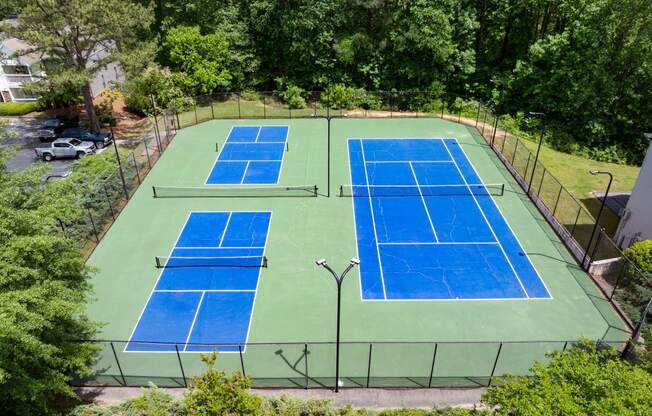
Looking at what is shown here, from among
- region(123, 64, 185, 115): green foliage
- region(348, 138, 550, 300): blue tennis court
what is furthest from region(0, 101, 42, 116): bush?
region(348, 138, 550, 300): blue tennis court

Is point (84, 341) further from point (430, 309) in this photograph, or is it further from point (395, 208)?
point (395, 208)

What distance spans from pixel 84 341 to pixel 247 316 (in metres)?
5.78

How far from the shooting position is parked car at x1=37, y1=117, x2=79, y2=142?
119ft

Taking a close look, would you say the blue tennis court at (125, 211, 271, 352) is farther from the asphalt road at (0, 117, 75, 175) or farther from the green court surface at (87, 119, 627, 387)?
the asphalt road at (0, 117, 75, 175)

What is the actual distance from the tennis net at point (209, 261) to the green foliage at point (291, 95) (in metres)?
23.3

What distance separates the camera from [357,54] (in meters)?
44.8

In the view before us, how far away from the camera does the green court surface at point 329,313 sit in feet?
52.1

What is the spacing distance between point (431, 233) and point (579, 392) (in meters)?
13.1

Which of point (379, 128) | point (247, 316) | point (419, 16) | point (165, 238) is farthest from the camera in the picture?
point (419, 16)

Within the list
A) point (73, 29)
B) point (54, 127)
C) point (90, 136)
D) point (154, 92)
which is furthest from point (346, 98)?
point (54, 127)

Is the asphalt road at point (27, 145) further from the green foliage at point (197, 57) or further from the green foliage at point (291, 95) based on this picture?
the green foliage at point (291, 95)

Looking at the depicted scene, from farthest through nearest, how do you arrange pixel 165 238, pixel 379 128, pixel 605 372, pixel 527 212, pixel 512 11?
pixel 512 11 → pixel 379 128 → pixel 527 212 → pixel 165 238 → pixel 605 372

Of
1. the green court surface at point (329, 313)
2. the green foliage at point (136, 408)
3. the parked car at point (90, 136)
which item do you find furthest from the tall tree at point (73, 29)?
the green foliage at point (136, 408)

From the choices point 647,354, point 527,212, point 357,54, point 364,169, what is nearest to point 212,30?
point 357,54
